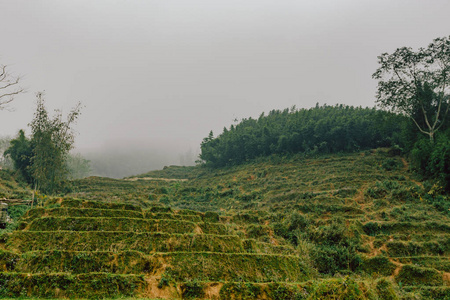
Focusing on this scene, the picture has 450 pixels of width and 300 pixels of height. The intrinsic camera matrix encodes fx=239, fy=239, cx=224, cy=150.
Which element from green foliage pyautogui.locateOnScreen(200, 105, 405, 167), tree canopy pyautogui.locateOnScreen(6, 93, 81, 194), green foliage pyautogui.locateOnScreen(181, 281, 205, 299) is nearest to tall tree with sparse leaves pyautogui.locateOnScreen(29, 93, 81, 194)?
tree canopy pyautogui.locateOnScreen(6, 93, 81, 194)

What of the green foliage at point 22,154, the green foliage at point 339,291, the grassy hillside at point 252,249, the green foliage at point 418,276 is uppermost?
the green foliage at point 22,154


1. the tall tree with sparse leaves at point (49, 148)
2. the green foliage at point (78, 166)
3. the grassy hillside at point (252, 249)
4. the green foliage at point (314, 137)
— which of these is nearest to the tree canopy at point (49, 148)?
the tall tree with sparse leaves at point (49, 148)

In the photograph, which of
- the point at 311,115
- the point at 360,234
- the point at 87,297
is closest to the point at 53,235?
the point at 87,297

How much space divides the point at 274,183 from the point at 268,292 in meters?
34.0

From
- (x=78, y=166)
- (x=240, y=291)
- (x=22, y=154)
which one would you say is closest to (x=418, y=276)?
(x=240, y=291)

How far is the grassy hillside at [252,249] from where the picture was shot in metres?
6.77

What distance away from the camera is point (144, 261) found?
8.37 meters

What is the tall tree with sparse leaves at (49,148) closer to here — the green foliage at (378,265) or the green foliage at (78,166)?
the green foliage at (378,265)

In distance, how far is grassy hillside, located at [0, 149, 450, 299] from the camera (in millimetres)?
6773

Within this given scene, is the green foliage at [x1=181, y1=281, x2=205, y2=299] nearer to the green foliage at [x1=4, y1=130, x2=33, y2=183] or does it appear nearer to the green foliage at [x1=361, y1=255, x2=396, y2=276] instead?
the green foliage at [x1=361, y1=255, x2=396, y2=276]

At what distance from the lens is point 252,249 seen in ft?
36.8

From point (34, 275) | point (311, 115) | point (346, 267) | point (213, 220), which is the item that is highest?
point (311, 115)

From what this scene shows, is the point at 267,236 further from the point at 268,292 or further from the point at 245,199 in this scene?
the point at 245,199

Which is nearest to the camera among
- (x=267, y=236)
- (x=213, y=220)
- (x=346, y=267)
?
(x=346, y=267)
